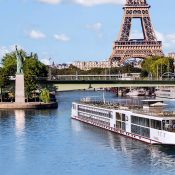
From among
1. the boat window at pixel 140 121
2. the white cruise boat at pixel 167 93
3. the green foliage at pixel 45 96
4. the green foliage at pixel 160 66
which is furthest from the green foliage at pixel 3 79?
the boat window at pixel 140 121

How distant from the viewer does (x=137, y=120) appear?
3709 cm

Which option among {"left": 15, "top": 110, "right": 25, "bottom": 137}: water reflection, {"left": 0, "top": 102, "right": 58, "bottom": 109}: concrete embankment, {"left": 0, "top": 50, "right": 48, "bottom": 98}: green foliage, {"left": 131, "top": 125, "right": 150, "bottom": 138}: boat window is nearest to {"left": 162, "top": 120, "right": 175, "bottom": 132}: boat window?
{"left": 131, "top": 125, "right": 150, "bottom": 138}: boat window

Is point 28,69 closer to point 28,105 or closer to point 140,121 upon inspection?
point 28,105

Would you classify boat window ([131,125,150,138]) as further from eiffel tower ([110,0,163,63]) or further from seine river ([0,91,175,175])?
eiffel tower ([110,0,163,63])

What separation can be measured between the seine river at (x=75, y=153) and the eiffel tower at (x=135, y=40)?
78911mm

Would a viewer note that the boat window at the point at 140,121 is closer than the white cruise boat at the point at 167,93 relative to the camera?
Yes

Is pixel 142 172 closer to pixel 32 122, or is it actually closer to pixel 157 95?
pixel 32 122

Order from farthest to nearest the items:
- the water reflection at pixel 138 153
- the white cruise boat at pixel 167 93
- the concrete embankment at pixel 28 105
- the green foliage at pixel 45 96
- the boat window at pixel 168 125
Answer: the white cruise boat at pixel 167 93 → the green foliage at pixel 45 96 → the concrete embankment at pixel 28 105 → the boat window at pixel 168 125 → the water reflection at pixel 138 153

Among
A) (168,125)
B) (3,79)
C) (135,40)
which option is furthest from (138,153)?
(135,40)

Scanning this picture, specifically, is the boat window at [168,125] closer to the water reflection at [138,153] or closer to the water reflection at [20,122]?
the water reflection at [138,153]

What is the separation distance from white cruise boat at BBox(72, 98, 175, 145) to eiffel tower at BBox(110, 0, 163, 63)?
247 ft

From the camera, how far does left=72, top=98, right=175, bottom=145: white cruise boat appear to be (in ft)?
111

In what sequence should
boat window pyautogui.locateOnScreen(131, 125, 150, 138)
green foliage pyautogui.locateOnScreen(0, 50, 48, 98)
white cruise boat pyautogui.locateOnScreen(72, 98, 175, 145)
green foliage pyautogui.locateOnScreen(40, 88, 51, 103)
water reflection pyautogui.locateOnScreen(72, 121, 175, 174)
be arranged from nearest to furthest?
water reflection pyautogui.locateOnScreen(72, 121, 175, 174), white cruise boat pyautogui.locateOnScreen(72, 98, 175, 145), boat window pyautogui.locateOnScreen(131, 125, 150, 138), green foliage pyautogui.locateOnScreen(40, 88, 51, 103), green foliage pyautogui.locateOnScreen(0, 50, 48, 98)

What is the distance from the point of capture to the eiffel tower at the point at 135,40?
123000mm
